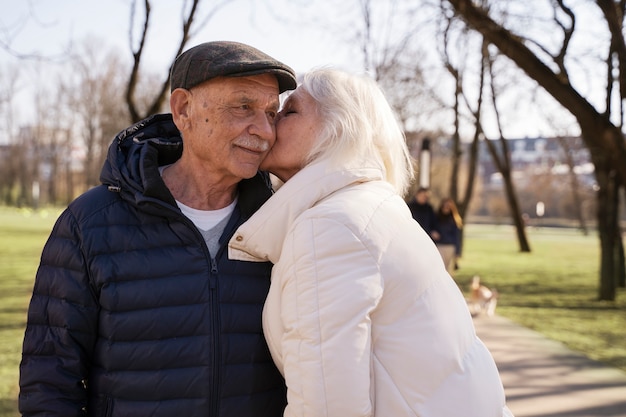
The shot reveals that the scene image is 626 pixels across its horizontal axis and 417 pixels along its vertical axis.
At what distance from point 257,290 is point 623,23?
37.3ft

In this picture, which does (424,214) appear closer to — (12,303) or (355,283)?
(12,303)

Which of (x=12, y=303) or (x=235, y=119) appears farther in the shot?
(x=12, y=303)

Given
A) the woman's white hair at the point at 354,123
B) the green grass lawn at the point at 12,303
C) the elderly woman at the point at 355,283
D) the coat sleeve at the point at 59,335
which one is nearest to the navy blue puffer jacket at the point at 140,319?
the coat sleeve at the point at 59,335

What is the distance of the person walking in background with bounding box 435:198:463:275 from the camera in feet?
53.0

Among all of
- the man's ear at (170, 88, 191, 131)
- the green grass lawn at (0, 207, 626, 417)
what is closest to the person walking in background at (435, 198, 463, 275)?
the green grass lawn at (0, 207, 626, 417)

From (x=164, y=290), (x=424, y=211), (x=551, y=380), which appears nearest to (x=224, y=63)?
(x=164, y=290)

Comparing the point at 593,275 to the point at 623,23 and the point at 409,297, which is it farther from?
the point at 409,297

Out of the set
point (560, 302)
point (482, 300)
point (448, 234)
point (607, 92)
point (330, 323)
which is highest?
point (607, 92)

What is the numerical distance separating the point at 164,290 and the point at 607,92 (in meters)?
13.9

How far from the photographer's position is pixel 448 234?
16.5 m

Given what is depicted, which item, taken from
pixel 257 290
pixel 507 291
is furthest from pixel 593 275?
pixel 257 290

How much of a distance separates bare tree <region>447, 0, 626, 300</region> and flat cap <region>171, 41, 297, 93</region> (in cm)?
781

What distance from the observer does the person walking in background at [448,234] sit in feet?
53.0

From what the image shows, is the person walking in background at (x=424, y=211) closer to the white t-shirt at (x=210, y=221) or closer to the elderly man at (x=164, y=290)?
the white t-shirt at (x=210, y=221)
